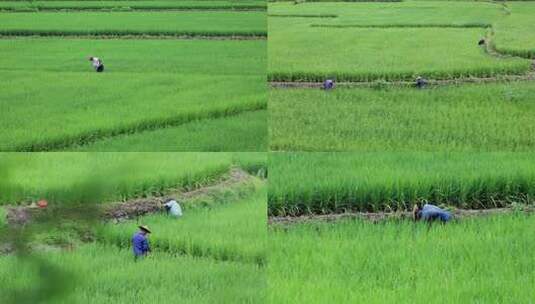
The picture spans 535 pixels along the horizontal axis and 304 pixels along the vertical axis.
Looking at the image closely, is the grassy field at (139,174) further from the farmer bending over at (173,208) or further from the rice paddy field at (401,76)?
the rice paddy field at (401,76)

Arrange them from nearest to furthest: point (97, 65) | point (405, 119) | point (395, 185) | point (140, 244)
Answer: point (140, 244) → point (395, 185) → point (405, 119) → point (97, 65)

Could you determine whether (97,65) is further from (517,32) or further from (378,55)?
(517,32)

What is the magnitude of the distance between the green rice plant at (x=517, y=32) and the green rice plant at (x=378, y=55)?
0.15 m

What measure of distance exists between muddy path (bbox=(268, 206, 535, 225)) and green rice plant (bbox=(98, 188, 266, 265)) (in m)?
0.10

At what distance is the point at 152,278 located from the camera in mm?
2340

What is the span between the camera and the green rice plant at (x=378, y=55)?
15.9 feet

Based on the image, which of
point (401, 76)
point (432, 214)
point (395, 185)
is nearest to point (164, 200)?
point (395, 185)

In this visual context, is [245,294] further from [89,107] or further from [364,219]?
[89,107]

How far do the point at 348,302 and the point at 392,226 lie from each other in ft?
2.50

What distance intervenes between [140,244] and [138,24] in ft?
18.0

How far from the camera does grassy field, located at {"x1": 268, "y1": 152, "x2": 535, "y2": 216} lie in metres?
3.02

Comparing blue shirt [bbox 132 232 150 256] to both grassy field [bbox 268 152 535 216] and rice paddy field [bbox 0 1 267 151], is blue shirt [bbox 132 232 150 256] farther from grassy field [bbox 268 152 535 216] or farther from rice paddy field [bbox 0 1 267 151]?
rice paddy field [bbox 0 1 267 151]

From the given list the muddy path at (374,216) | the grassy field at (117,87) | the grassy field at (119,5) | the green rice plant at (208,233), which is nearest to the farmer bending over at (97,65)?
the grassy field at (117,87)

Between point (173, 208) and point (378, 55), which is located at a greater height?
point (378, 55)
